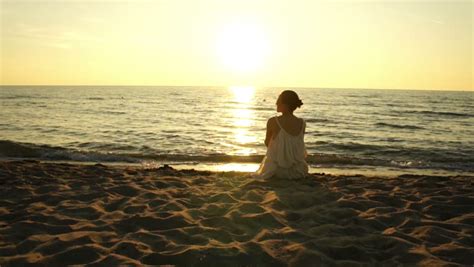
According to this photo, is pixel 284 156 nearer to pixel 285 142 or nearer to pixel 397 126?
pixel 285 142

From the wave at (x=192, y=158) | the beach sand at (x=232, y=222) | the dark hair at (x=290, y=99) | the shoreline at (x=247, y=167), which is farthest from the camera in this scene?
the wave at (x=192, y=158)

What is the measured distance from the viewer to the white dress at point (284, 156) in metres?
7.36

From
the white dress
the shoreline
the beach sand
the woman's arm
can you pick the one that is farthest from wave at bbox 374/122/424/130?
the woman's arm

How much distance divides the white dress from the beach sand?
1.00 feet

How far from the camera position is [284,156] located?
24.3 feet

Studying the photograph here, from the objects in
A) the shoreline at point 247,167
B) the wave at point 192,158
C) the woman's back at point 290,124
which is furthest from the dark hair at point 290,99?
the wave at point 192,158

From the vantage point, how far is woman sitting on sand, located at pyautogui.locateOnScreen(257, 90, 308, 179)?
7.33 meters

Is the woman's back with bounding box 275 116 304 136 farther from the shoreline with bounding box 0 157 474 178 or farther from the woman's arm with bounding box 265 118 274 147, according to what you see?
the shoreline with bounding box 0 157 474 178

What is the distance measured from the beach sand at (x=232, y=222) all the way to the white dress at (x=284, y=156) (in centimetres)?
31

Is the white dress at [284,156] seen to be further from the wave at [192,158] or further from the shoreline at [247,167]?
the wave at [192,158]

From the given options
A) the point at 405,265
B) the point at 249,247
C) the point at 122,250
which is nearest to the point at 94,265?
the point at 122,250

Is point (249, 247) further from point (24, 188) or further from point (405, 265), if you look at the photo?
point (24, 188)

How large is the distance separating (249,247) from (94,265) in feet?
4.92

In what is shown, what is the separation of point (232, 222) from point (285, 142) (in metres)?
2.83
